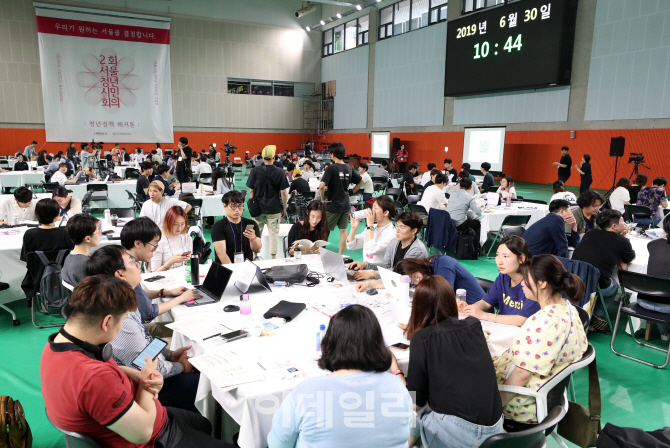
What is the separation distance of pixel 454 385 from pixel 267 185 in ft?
15.2

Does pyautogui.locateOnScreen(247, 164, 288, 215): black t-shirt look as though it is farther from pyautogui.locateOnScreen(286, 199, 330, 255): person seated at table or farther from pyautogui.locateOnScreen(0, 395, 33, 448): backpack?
pyautogui.locateOnScreen(0, 395, 33, 448): backpack

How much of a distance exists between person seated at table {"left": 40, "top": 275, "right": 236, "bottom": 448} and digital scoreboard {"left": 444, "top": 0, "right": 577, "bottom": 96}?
1344 centimetres

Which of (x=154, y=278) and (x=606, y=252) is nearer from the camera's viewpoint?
(x=154, y=278)

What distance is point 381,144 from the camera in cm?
2017

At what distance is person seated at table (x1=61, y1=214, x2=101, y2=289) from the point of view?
3.26 metres

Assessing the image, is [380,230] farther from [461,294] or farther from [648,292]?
[648,292]

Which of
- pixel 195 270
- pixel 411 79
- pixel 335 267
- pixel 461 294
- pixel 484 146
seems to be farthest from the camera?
pixel 411 79

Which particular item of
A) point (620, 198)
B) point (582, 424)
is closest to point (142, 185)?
point (582, 424)

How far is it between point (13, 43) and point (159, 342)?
21.0m

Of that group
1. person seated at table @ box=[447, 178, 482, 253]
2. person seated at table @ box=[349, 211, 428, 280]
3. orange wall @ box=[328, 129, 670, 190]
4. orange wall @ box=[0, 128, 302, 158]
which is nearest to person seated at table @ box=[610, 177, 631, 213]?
person seated at table @ box=[447, 178, 482, 253]

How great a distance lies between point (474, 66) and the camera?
14.7 m

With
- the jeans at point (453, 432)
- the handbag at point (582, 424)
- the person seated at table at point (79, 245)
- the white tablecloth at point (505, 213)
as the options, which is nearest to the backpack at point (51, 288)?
the person seated at table at point (79, 245)

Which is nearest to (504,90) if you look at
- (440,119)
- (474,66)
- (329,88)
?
(474,66)

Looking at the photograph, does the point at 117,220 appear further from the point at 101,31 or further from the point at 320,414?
the point at 101,31
